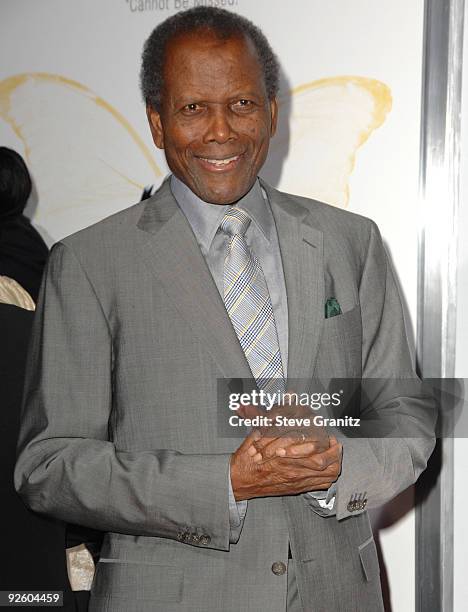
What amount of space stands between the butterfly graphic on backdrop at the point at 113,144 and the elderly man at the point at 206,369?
623 millimetres

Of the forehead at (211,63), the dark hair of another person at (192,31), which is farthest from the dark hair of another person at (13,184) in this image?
the forehead at (211,63)

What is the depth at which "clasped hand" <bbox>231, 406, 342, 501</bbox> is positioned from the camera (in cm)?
126

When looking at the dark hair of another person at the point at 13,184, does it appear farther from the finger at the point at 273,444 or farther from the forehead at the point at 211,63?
the finger at the point at 273,444

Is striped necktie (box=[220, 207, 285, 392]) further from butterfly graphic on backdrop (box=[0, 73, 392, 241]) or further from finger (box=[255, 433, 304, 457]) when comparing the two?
butterfly graphic on backdrop (box=[0, 73, 392, 241])

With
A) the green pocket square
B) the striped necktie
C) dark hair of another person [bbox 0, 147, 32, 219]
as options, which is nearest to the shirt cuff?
the striped necktie

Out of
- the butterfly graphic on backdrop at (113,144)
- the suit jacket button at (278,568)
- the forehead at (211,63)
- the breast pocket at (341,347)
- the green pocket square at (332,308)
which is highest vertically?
the butterfly graphic on backdrop at (113,144)

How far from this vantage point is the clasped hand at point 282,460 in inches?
49.7

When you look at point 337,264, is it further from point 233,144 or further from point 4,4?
point 4,4

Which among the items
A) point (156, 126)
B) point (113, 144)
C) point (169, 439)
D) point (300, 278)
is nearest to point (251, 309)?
point (300, 278)

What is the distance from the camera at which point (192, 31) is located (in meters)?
1.43

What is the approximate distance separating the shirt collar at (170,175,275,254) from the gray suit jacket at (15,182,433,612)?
4 cm

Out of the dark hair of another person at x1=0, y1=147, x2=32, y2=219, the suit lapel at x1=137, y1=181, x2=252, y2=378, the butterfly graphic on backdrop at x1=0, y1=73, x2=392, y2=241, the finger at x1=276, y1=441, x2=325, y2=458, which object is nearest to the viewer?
the finger at x1=276, y1=441, x2=325, y2=458

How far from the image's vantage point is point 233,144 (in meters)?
1.43

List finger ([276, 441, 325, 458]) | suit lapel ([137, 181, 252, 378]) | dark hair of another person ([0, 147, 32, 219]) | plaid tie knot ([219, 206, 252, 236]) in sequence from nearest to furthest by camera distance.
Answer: finger ([276, 441, 325, 458]), suit lapel ([137, 181, 252, 378]), plaid tie knot ([219, 206, 252, 236]), dark hair of another person ([0, 147, 32, 219])
